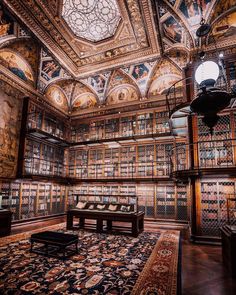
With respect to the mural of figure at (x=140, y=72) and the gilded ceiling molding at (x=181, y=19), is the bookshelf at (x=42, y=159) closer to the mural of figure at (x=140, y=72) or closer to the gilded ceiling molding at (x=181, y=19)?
the mural of figure at (x=140, y=72)

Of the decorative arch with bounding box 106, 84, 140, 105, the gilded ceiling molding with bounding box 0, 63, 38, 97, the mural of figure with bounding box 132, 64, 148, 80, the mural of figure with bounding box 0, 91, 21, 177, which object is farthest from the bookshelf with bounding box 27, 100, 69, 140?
the mural of figure with bounding box 132, 64, 148, 80

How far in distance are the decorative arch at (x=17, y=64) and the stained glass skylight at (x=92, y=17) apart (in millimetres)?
2726

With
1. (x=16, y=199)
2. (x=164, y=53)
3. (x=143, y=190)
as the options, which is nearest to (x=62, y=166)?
(x=16, y=199)

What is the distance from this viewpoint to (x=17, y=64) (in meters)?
9.00

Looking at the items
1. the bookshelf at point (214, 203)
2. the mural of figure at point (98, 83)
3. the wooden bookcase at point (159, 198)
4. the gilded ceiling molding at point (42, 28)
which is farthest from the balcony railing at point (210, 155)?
the gilded ceiling molding at point (42, 28)

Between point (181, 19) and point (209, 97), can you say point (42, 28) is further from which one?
point (209, 97)

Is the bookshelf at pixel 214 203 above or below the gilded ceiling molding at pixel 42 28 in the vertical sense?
below

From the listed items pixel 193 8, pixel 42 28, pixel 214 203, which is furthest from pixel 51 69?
pixel 214 203

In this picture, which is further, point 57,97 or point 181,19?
point 57,97

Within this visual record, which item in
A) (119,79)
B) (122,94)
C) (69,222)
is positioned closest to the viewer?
(69,222)

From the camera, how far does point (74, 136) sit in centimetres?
1250

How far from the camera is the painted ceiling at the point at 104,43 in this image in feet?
24.2

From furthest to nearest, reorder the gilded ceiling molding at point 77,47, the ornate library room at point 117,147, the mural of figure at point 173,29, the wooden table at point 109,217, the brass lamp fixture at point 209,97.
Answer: the mural of figure at point 173,29 → the gilded ceiling molding at point 77,47 → the wooden table at point 109,217 → the ornate library room at point 117,147 → the brass lamp fixture at point 209,97

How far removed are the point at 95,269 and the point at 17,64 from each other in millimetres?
9002
